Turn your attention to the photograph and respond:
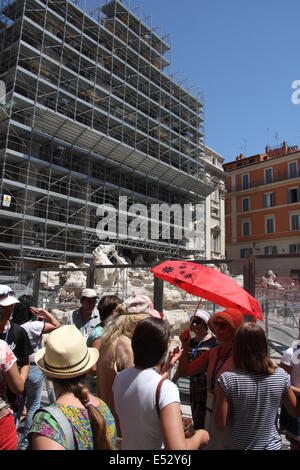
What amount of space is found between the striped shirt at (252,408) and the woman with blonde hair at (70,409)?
752 mm

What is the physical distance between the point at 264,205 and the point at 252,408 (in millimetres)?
36809

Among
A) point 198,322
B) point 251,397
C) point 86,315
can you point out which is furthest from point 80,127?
point 251,397

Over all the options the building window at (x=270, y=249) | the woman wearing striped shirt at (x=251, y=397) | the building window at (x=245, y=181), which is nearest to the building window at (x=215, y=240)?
the building window at (x=270, y=249)

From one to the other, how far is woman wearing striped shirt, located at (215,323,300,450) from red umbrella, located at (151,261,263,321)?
1.82 ft

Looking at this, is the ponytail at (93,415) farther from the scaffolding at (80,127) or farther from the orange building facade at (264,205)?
the orange building facade at (264,205)

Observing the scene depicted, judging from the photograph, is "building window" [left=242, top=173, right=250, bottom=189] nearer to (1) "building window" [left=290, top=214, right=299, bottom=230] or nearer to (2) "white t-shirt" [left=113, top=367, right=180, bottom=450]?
(1) "building window" [left=290, top=214, right=299, bottom=230]

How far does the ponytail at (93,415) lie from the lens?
150cm

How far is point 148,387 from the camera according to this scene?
66.0 inches

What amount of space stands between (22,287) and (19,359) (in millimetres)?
4747
